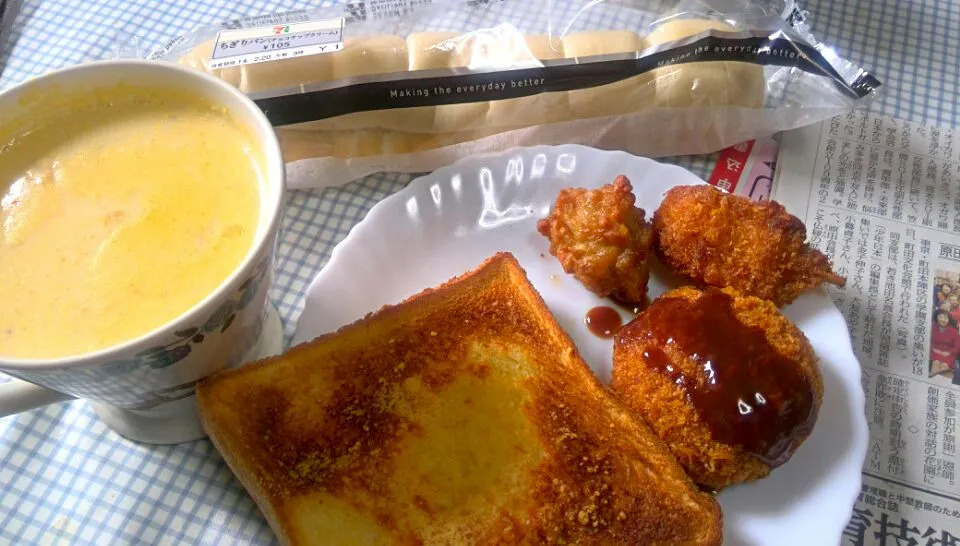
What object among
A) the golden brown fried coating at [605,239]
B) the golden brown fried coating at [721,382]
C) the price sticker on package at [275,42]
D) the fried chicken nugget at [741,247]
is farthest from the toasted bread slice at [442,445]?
the price sticker on package at [275,42]

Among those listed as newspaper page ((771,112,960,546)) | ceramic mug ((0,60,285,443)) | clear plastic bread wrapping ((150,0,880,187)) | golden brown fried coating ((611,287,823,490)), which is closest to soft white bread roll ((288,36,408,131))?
clear plastic bread wrapping ((150,0,880,187))

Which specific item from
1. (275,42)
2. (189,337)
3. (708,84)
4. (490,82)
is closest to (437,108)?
(490,82)

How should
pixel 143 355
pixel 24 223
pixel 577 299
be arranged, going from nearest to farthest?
pixel 143 355 < pixel 24 223 < pixel 577 299

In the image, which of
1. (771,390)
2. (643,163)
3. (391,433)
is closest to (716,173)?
(643,163)

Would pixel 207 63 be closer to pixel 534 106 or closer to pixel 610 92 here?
pixel 534 106

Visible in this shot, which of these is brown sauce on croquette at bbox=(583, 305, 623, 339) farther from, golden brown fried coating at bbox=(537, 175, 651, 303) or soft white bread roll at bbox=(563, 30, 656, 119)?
soft white bread roll at bbox=(563, 30, 656, 119)

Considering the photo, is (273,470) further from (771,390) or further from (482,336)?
(771,390)

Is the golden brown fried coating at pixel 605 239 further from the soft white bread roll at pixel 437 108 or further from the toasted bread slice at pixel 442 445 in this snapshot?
the soft white bread roll at pixel 437 108
